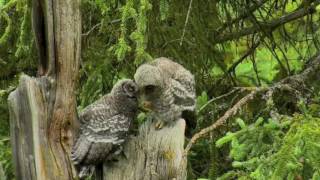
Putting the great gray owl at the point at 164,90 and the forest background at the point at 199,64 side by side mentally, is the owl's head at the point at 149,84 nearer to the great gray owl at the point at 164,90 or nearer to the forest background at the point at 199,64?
the great gray owl at the point at 164,90

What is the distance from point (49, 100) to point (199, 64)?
1.87 metres

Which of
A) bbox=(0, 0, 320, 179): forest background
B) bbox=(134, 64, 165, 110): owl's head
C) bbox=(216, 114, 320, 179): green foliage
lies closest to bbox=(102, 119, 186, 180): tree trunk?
bbox=(134, 64, 165, 110): owl's head

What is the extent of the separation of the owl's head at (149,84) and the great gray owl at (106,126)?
0.03 meters

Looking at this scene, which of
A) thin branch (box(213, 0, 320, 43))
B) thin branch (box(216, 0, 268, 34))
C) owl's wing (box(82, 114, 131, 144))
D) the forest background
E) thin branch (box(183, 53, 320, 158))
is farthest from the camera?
thin branch (box(216, 0, 268, 34))

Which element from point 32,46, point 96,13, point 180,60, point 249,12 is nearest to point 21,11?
point 32,46

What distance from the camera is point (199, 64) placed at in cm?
436

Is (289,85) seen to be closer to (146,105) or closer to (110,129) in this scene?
(146,105)

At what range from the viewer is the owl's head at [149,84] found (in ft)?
8.88

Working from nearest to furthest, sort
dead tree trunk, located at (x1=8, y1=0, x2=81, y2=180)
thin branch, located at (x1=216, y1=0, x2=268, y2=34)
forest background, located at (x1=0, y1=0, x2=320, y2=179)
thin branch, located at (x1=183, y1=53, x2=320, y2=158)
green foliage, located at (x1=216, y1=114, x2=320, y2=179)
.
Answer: dead tree trunk, located at (x1=8, y1=0, x2=81, y2=180), green foliage, located at (x1=216, y1=114, x2=320, y2=179), thin branch, located at (x1=183, y1=53, x2=320, y2=158), forest background, located at (x1=0, y1=0, x2=320, y2=179), thin branch, located at (x1=216, y1=0, x2=268, y2=34)

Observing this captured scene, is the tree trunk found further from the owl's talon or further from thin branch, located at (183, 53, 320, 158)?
thin branch, located at (183, 53, 320, 158)

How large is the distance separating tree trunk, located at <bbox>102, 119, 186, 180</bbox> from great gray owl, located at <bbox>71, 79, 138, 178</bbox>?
0.06 metres

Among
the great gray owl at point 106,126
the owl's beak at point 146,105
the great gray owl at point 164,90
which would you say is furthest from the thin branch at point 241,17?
the great gray owl at point 106,126

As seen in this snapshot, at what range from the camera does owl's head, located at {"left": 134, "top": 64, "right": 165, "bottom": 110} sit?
8.88 feet

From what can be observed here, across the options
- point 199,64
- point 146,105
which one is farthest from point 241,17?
point 146,105
